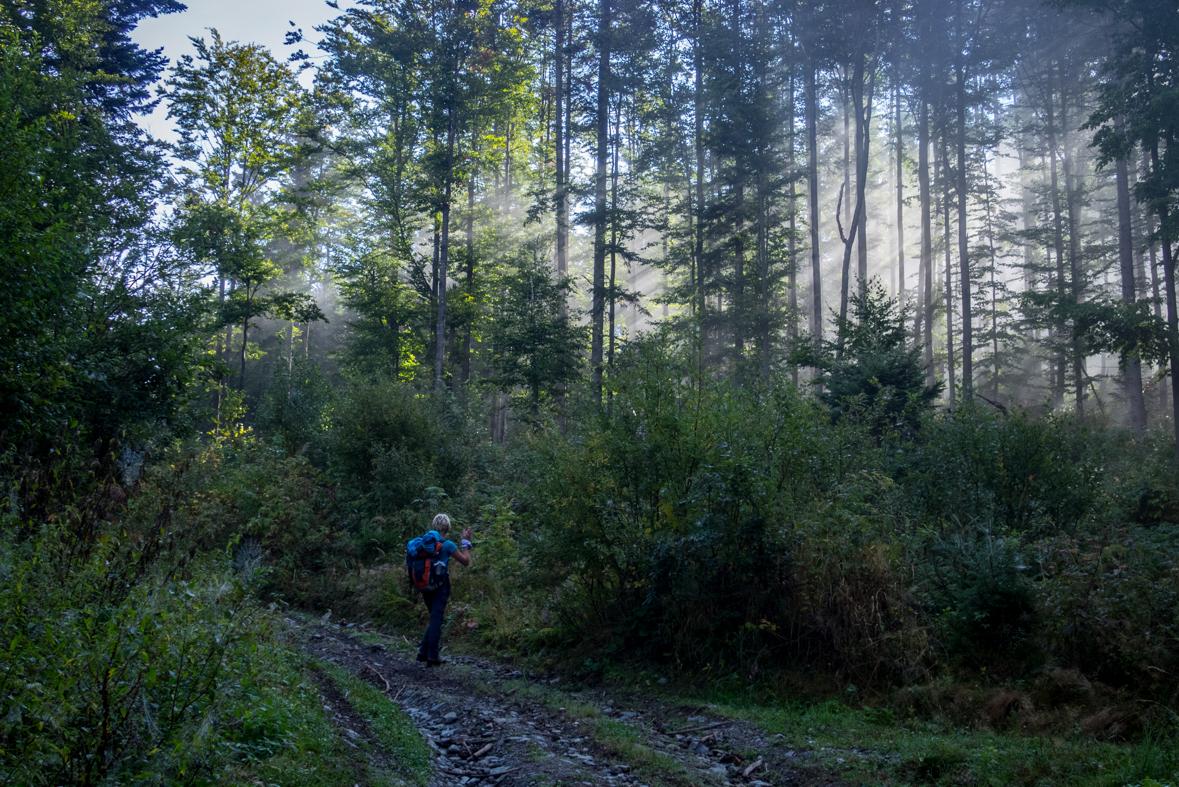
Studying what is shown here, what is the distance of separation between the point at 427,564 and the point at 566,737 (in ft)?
13.9

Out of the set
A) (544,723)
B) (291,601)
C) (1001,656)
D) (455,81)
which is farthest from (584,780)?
(455,81)

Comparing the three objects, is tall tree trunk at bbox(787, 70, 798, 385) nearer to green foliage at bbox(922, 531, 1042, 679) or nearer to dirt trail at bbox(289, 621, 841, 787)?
green foliage at bbox(922, 531, 1042, 679)

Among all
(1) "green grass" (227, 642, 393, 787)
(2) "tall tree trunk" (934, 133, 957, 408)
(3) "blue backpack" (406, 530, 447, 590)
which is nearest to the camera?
(1) "green grass" (227, 642, 393, 787)

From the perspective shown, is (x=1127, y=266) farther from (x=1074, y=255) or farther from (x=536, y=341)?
(x=536, y=341)

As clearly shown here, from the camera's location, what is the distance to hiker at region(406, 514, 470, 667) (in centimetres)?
1023

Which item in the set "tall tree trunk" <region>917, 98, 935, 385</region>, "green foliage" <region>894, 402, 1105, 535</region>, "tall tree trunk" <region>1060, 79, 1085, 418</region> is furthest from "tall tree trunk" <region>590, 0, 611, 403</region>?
"tall tree trunk" <region>1060, 79, 1085, 418</region>

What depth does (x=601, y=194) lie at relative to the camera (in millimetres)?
26312

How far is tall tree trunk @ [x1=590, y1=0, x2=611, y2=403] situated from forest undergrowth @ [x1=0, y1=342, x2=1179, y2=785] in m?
11.9

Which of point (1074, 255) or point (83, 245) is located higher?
point (1074, 255)

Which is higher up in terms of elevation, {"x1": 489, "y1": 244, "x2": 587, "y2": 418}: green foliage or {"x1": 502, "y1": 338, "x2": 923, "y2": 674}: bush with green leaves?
{"x1": 489, "y1": 244, "x2": 587, "y2": 418}: green foliage

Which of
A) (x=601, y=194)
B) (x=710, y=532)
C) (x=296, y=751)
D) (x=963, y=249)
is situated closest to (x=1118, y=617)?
(x=710, y=532)

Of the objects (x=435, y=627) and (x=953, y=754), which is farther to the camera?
(x=435, y=627)

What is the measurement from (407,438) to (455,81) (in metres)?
16.5

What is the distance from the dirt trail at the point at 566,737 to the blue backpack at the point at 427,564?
1244mm
